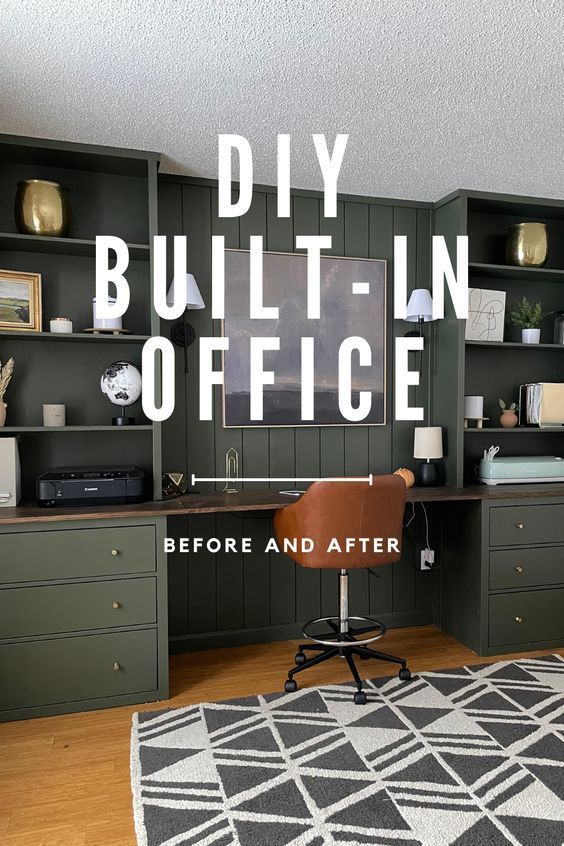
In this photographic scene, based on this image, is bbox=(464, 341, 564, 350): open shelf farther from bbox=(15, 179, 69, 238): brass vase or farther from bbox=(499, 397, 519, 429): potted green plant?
bbox=(15, 179, 69, 238): brass vase

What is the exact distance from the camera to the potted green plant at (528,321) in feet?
11.9

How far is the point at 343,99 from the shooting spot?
2426mm

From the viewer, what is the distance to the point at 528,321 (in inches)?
145

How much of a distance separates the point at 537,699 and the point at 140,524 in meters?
1.89

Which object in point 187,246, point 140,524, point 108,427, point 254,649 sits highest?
point 187,246

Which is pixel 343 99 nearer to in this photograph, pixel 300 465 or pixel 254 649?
pixel 300 465

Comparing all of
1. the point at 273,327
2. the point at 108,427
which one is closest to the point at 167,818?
the point at 108,427

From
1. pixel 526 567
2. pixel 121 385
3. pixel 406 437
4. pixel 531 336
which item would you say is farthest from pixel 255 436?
pixel 531 336

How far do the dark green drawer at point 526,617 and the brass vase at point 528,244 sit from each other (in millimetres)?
1853

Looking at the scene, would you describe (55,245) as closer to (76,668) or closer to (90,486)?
(90,486)

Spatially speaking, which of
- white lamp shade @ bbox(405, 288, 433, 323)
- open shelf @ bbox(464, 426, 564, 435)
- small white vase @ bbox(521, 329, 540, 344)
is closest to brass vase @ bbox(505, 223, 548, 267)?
small white vase @ bbox(521, 329, 540, 344)

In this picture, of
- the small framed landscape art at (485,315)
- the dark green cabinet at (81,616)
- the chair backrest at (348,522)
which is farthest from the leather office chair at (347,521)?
the small framed landscape art at (485,315)

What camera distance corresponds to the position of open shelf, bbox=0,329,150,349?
2.79 meters

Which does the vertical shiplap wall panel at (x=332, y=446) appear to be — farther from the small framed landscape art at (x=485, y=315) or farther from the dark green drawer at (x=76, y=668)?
the dark green drawer at (x=76, y=668)
